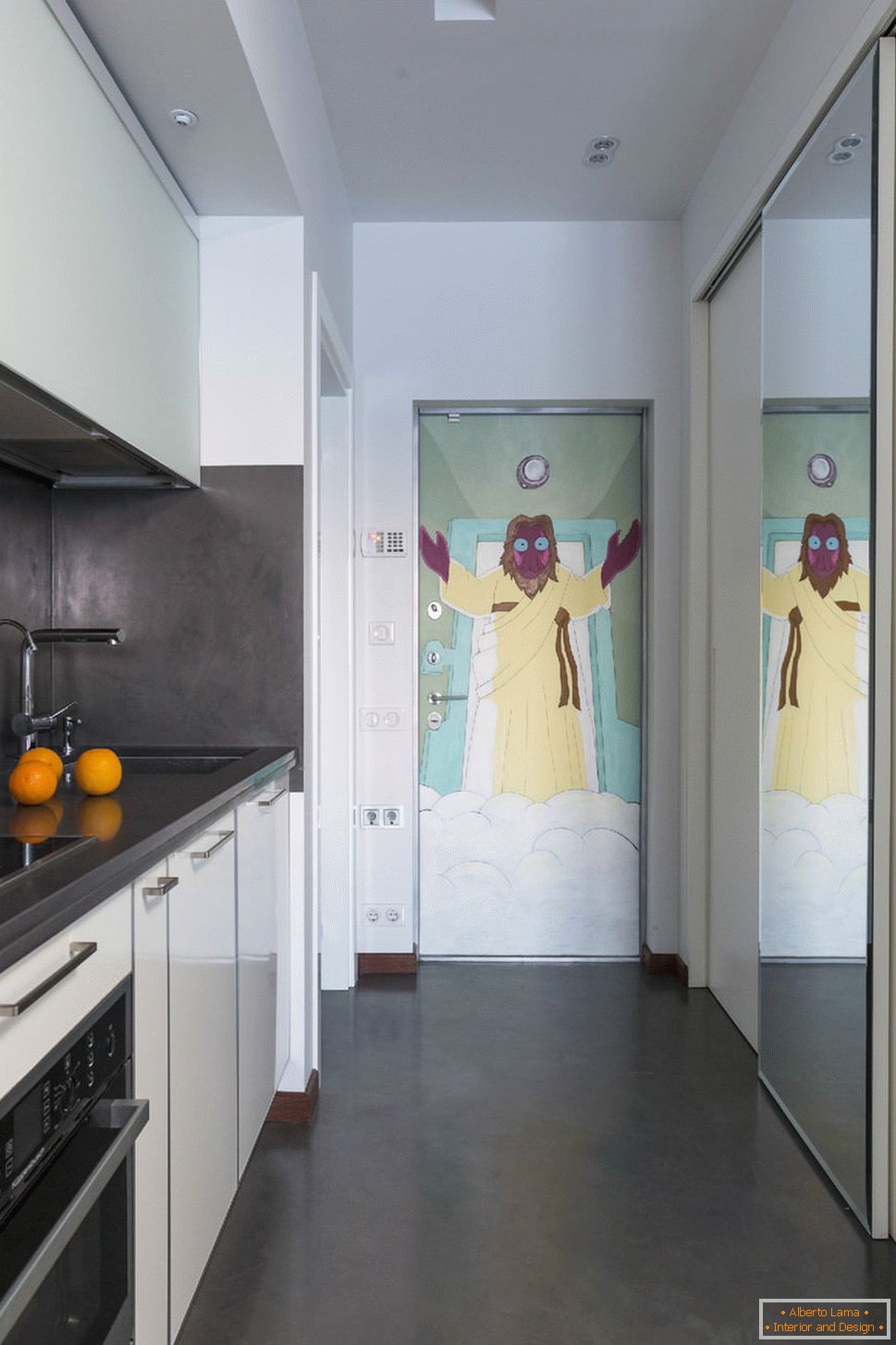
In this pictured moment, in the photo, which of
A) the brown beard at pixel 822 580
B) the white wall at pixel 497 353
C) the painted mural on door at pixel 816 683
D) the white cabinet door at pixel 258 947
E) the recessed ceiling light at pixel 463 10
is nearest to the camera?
the white cabinet door at pixel 258 947

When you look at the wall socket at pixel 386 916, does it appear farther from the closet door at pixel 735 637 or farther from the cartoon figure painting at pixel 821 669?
the cartoon figure painting at pixel 821 669

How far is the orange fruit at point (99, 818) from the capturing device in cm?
156

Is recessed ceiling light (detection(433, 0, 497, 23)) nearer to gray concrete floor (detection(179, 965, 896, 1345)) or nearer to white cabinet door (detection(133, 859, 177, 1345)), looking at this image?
white cabinet door (detection(133, 859, 177, 1345))

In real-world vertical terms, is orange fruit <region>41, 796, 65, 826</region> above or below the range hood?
below

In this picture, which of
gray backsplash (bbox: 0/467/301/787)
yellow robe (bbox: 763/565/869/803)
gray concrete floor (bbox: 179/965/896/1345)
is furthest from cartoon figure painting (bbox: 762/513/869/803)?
gray backsplash (bbox: 0/467/301/787)

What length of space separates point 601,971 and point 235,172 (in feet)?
9.85

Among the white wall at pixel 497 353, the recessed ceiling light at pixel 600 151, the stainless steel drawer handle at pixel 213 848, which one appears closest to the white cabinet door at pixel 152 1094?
the stainless steel drawer handle at pixel 213 848

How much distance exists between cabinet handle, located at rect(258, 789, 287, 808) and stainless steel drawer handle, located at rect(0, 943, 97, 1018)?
1.08m

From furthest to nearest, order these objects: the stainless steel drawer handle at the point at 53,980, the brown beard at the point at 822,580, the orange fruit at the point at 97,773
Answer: the brown beard at the point at 822,580
the orange fruit at the point at 97,773
the stainless steel drawer handle at the point at 53,980

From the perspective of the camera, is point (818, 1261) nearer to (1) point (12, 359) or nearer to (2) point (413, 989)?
(2) point (413, 989)

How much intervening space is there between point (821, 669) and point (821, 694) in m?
0.06

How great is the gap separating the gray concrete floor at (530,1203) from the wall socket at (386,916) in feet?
2.13

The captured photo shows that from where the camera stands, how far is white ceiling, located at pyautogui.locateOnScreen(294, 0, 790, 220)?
2.77 meters

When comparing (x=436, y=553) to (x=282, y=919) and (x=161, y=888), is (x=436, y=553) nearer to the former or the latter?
(x=282, y=919)
